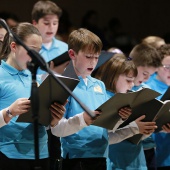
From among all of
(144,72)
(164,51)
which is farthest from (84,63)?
(164,51)

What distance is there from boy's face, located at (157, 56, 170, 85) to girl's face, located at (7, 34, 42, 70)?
1.56m

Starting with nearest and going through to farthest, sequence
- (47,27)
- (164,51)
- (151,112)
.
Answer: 1. (151,112)
2. (164,51)
3. (47,27)

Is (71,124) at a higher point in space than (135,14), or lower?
higher

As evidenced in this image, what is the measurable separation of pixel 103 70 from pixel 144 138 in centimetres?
58

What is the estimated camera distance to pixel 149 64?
15.7 ft

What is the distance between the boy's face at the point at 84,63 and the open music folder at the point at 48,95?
456mm

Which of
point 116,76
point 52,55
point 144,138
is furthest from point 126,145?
point 52,55

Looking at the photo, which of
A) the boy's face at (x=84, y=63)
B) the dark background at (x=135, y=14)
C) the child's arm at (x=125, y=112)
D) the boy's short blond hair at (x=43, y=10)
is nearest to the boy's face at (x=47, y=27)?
the boy's short blond hair at (x=43, y=10)

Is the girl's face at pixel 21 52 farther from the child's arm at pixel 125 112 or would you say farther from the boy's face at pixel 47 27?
the boy's face at pixel 47 27

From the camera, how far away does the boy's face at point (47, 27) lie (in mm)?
5344

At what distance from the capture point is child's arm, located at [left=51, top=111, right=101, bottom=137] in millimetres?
3608

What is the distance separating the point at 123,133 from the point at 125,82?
1.22 feet

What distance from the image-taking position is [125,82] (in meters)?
4.23

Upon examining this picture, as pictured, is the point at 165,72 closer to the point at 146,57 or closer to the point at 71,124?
the point at 146,57
